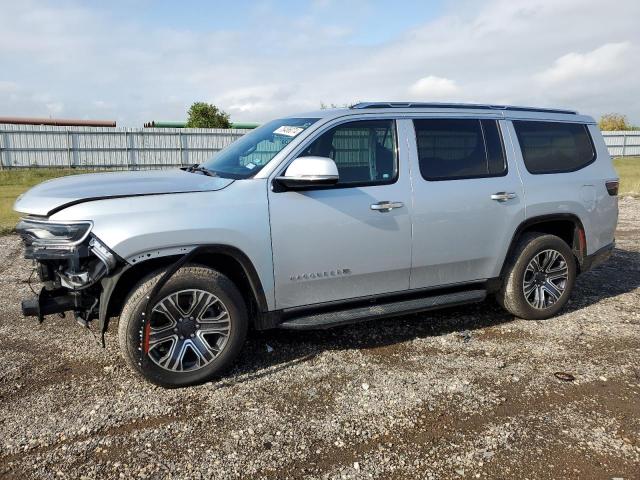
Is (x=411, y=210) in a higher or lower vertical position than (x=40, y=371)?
higher

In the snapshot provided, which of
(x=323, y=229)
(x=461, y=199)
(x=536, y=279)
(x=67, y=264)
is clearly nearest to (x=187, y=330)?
(x=67, y=264)

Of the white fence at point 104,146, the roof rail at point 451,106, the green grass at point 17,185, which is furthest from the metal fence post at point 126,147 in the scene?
the roof rail at point 451,106

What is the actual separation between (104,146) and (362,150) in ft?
84.6

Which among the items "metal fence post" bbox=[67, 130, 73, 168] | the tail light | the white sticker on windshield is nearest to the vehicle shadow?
the tail light

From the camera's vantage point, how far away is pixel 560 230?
516cm

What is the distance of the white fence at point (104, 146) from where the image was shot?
2539cm

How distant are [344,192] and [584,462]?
2.33 metres

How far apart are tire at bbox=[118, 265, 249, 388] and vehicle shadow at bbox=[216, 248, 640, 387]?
0.26 m

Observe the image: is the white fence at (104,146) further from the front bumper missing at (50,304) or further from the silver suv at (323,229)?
the front bumper missing at (50,304)

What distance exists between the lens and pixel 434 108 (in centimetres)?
447

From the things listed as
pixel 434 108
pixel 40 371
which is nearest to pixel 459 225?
pixel 434 108

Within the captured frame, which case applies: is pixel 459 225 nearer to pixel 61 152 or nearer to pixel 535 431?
pixel 535 431

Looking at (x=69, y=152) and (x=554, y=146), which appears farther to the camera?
(x=69, y=152)

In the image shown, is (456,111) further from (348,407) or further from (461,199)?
(348,407)
